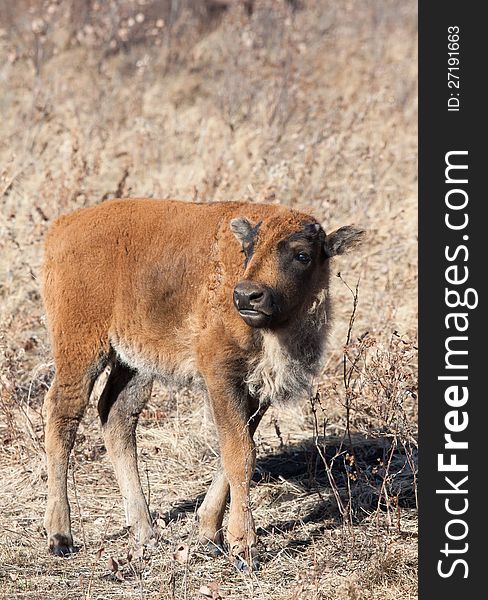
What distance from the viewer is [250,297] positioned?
6.37m

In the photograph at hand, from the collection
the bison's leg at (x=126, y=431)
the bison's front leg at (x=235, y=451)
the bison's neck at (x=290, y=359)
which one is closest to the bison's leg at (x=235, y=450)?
the bison's front leg at (x=235, y=451)

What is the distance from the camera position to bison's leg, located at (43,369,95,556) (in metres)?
7.27

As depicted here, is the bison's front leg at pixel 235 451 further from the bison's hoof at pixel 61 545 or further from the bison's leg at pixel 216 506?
the bison's hoof at pixel 61 545

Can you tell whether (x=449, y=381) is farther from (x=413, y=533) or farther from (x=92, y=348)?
(x=92, y=348)

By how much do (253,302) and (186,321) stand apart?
35.7 inches

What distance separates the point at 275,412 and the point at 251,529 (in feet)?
9.80

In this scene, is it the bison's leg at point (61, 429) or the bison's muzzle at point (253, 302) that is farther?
the bison's leg at point (61, 429)

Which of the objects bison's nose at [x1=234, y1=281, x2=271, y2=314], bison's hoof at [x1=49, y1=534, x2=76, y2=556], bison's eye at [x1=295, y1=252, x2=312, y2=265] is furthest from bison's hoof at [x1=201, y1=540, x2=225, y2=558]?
bison's eye at [x1=295, y1=252, x2=312, y2=265]

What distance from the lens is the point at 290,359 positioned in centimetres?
686

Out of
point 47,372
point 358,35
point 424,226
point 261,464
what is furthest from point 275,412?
point 358,35

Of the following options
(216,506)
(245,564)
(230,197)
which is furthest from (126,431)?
(230,197)

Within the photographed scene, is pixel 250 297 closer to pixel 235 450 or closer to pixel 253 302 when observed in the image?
pixel 253 302

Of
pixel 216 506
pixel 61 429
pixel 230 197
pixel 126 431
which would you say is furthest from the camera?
pixel 230 197

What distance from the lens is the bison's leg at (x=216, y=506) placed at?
719 cm
